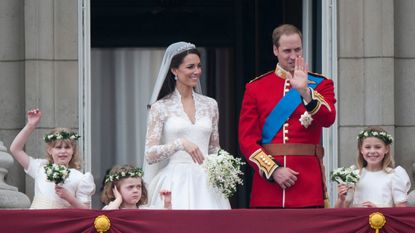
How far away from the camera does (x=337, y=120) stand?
56.3 feet

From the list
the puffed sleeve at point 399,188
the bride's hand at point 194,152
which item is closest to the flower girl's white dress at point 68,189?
the bride's hand at point 194,152

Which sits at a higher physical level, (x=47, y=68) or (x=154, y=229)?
(x=47, y=68)

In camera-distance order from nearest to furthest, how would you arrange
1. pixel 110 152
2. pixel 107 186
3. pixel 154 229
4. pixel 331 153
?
pixel 154 229 → pixel 107 186 → pixel 331 153 → pixel 110 152

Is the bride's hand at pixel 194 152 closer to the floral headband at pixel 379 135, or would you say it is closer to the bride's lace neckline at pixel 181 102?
the bride's lace neckline at pixel 181 102

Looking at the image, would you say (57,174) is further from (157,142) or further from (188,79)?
(188,79)

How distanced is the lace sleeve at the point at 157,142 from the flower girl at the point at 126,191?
0.31m

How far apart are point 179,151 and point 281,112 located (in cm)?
91

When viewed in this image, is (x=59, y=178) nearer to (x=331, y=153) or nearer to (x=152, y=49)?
(x=331, y=153)

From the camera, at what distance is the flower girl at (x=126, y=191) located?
47.7ft

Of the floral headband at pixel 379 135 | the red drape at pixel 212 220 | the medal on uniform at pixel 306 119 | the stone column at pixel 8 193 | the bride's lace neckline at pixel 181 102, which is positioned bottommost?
the red drape at pixel 212 220

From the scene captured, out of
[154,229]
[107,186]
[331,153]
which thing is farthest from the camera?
[331,153]

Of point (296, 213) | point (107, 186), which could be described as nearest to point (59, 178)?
point (107, 186)

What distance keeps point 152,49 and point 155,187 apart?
195 inches

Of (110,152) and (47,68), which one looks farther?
(110,152)
